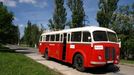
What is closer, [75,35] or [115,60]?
[115,60]

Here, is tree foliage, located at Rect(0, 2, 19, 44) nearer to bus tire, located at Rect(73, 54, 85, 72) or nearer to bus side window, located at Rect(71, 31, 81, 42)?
bus side window, located at Rect(71, 31, 81, 42)

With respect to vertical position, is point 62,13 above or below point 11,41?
above

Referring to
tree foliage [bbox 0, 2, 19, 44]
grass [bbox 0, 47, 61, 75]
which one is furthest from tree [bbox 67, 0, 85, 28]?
grass [bbox 0, 47, 61, 75]

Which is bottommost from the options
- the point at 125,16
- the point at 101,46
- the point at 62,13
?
the point at 101,46

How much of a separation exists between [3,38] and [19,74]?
945 inches

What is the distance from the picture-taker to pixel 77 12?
39.7 m

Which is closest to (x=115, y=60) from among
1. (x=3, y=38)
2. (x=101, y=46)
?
(x=101, y=46)

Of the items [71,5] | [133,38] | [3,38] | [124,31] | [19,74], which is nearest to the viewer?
[19,74]

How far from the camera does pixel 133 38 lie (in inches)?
1094

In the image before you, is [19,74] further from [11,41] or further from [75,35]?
[11,41]

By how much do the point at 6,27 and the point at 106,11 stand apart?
46.8 ft

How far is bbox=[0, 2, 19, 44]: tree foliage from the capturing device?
3491cm

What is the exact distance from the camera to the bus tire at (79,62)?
15492 millimetres

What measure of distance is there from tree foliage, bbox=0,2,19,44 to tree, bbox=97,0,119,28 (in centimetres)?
1292
